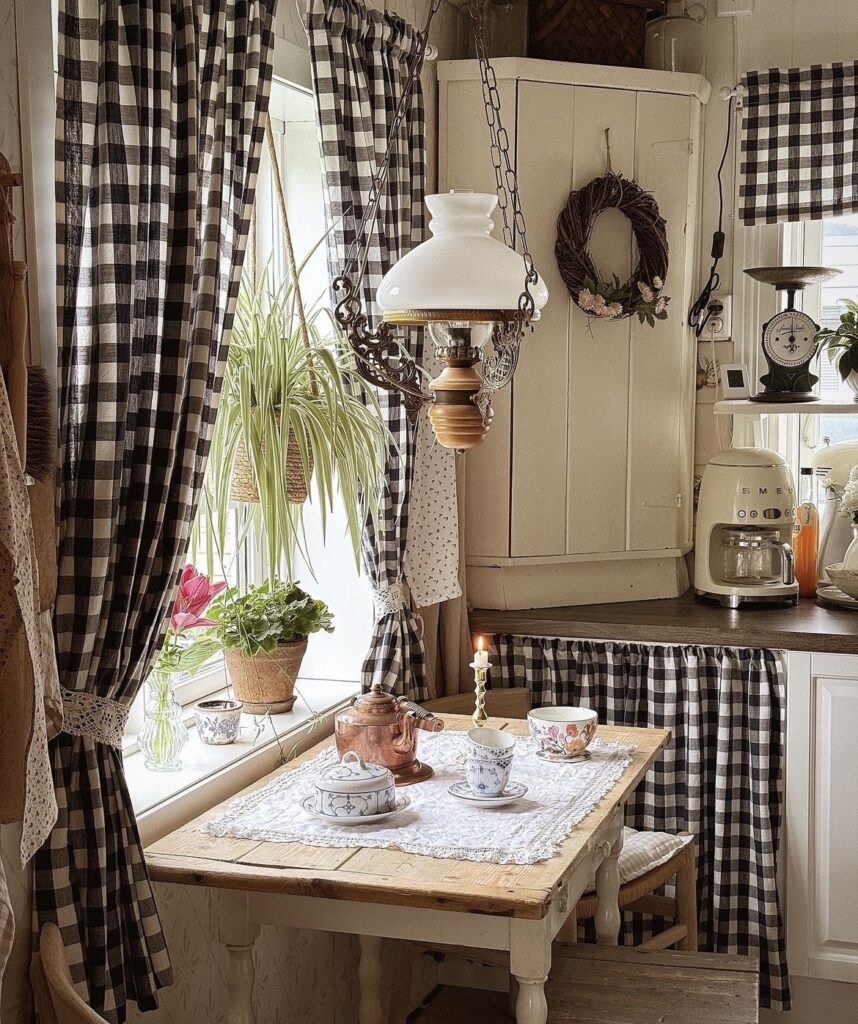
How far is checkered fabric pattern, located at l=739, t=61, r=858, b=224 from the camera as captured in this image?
10.9 feet

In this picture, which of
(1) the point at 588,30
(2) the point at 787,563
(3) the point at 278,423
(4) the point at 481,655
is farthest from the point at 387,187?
(2) the point at 787,563

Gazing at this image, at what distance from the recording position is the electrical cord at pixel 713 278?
139 inches

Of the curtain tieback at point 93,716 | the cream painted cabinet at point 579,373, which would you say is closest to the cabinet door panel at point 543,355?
the cream painted cabinet at point 579,373

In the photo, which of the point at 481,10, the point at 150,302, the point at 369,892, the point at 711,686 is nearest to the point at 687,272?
the point at 481,10

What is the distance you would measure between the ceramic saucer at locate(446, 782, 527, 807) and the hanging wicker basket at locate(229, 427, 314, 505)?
0.68 meters

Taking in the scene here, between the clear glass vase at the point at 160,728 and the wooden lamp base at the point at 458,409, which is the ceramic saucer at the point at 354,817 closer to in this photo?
the clear glass vase at the point at 160,728

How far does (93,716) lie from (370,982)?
1.04m

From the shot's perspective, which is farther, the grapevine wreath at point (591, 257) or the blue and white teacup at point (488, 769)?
the grapevine wreath at point (591, 257)

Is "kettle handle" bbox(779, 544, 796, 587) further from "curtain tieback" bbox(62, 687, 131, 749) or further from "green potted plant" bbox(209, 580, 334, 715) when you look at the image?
"curtain tieback" bbox(62, 687, 131, 749)

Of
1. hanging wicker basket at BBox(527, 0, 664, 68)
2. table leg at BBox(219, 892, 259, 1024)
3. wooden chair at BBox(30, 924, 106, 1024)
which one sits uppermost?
hanging wicker basket at BBox(527, 0, 664, 68)

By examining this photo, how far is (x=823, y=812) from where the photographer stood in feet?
9.79

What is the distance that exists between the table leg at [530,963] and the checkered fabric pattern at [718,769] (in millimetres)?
1378

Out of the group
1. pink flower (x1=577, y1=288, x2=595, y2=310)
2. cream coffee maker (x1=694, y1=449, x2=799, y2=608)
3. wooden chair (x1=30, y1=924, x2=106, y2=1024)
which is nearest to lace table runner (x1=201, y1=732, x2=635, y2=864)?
wooden chair (x1=30, y1=924, x2=106, y2=1024)

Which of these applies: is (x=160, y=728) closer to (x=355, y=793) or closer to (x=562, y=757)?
(x=355, y=793)
